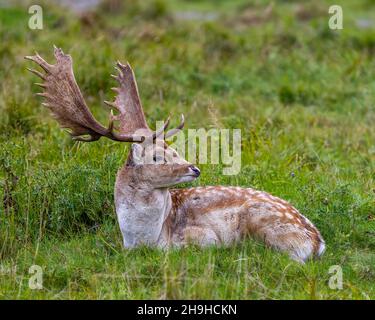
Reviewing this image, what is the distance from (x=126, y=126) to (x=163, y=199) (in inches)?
25.9

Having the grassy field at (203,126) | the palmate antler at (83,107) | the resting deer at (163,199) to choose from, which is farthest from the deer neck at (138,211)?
the palmate antler at (83,107)

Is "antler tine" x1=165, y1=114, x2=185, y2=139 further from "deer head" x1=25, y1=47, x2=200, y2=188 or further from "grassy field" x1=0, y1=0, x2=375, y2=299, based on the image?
"grassy field" x1=0, y1=0, x2=375, y2=299

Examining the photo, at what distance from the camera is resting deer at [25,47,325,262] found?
6.71 metres

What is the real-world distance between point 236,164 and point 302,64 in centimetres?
472

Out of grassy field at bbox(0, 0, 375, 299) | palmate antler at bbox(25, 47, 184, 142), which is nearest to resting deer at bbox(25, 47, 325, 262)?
palmate antler at bbox(25, 47, 184, 142)

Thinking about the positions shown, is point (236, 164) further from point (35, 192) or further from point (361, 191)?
point (35, 192)

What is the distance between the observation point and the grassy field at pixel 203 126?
20.7 ft

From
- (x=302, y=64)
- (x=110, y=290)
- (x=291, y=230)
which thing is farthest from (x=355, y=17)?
(x=110, y=290)

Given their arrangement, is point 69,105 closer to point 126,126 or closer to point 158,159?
point 126,126

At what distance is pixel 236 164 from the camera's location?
27.4 feet

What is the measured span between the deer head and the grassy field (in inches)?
23.6

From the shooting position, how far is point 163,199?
268 inches

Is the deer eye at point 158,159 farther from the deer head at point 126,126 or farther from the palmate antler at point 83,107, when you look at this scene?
the palmate antler at point 83,107

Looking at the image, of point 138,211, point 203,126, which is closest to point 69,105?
point 138,211
